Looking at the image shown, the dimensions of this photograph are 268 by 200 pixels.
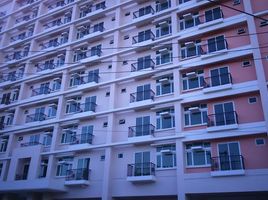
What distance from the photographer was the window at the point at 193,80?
16984mm

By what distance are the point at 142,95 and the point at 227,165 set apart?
22.8 ft

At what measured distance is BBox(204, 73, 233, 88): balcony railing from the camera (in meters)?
15.9

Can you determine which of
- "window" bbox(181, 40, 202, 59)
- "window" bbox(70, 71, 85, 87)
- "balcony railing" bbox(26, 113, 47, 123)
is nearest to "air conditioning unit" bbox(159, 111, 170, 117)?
"window" bbox(181, 40, 202, 59)

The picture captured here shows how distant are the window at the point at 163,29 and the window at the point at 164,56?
4.74ft

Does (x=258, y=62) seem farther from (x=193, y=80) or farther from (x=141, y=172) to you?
(x=141, y=172)

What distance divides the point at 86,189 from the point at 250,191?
9705 mm

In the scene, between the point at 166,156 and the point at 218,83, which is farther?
the point at 166,156

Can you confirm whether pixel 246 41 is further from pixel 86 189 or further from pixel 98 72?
pixel 86 189

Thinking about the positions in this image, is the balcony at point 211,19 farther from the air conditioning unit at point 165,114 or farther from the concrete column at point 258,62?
the air conditioning unit at point 165,114

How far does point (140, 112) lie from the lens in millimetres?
18391

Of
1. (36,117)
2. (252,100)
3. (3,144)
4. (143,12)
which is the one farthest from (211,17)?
(3,144)

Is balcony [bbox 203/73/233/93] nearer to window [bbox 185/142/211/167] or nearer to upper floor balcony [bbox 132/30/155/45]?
window [bbox 185/142/211/167]

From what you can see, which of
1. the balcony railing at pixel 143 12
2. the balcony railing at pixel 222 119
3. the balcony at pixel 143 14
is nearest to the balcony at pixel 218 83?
the balcony railing at pixel 222 119

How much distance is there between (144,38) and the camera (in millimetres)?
20391
